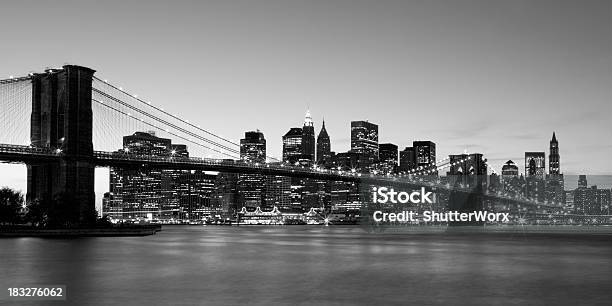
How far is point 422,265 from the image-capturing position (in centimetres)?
3164

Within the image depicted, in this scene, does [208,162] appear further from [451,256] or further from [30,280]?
[30,280]

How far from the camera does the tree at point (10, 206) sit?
5962 cm

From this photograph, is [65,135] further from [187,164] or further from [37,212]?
[187,164]

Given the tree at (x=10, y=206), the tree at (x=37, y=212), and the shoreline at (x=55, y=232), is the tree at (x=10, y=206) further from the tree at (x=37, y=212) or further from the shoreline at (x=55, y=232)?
the shoreline at (x=55, y=232)

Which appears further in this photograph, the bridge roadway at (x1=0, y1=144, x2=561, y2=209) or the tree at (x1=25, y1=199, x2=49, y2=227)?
the bridge roadway at (x1=0, y1=144, x2=561, y2=209)

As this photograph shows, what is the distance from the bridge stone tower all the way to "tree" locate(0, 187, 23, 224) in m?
1.33

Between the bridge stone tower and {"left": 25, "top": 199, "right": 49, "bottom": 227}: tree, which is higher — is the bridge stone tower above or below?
above

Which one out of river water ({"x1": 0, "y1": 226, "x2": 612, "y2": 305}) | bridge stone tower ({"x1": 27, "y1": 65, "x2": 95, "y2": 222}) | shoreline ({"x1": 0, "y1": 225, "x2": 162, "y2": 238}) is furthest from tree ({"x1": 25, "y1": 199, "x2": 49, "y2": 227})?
river water ({"x1": 0, "y1": 226, "x2": 612, "y2": 305})

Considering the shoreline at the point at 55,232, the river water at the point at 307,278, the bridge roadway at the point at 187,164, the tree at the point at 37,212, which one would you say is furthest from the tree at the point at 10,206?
the river water at the point at 307,278

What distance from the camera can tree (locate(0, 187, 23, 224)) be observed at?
196 feet

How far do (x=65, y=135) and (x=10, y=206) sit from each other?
321 inches

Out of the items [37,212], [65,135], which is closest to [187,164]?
[65,135]

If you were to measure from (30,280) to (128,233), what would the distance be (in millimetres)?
40094

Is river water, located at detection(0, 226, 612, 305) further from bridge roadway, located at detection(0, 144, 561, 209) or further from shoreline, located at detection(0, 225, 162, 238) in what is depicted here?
bridge roadway, located at detection(0, 144, 561, 209)
